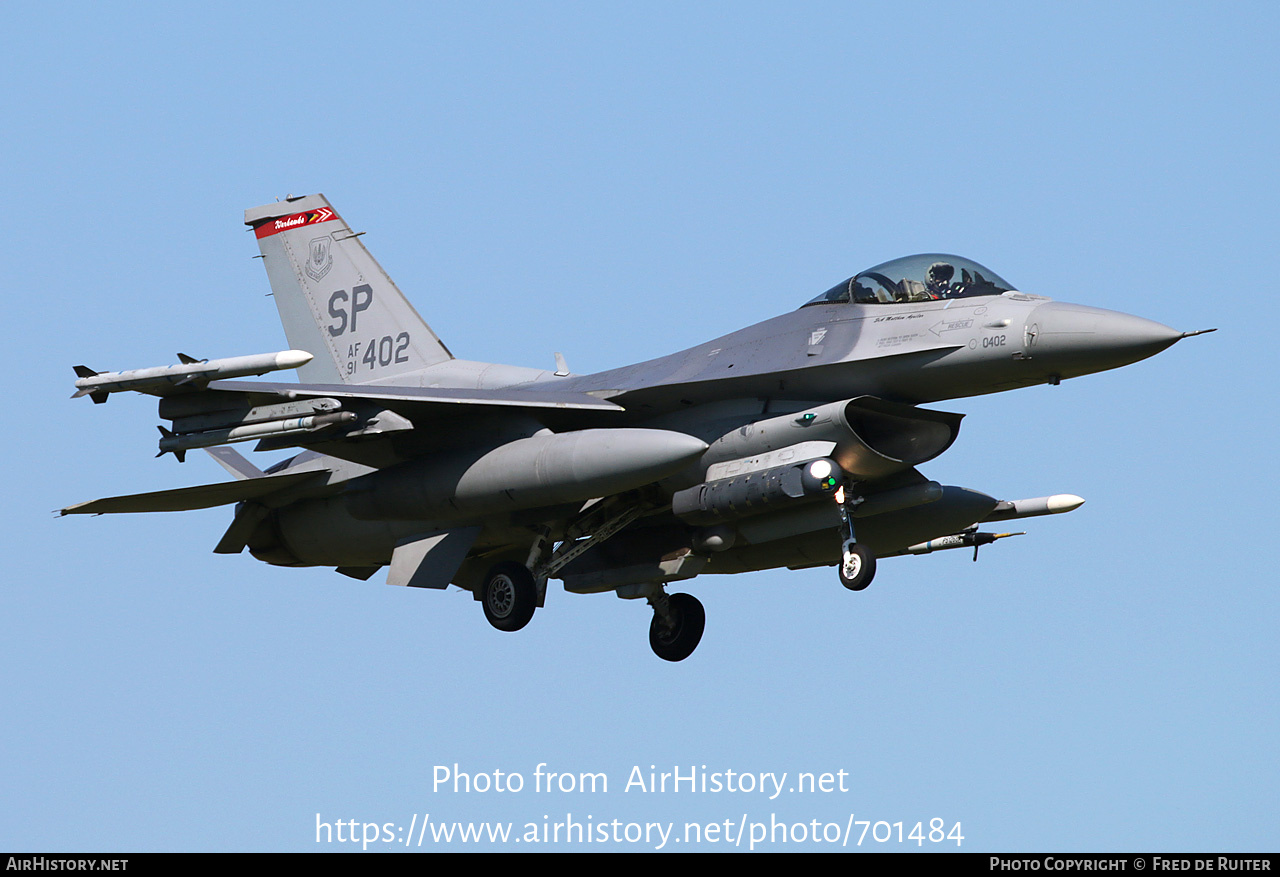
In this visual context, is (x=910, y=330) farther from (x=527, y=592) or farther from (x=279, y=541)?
(x=279, y=541)

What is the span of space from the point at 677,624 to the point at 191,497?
19.7ft

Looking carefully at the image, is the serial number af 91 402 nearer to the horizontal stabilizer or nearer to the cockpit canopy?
the horizontal stabilizer

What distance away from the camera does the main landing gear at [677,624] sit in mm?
19734

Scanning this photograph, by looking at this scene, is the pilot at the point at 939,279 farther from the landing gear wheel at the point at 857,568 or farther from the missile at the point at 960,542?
the missile at the point at 960,542

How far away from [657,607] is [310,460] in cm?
463

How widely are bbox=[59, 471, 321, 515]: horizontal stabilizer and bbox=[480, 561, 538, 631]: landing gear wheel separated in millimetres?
2710

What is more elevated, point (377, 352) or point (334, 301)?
point (334, 301)

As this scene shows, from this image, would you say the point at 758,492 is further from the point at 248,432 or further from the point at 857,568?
the point at 248,432

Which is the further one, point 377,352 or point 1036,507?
point 377,352

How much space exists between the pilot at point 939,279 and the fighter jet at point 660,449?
1.2 inches

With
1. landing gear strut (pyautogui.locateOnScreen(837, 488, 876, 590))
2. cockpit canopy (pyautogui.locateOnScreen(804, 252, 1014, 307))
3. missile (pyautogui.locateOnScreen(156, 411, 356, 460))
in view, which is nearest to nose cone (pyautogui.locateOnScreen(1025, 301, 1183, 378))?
cockpit canopy (pyautogui.locateOnScreen(804, 252, 1014, 307))

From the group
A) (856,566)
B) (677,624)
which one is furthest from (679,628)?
(856,566)

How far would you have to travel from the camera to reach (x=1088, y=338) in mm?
15656
